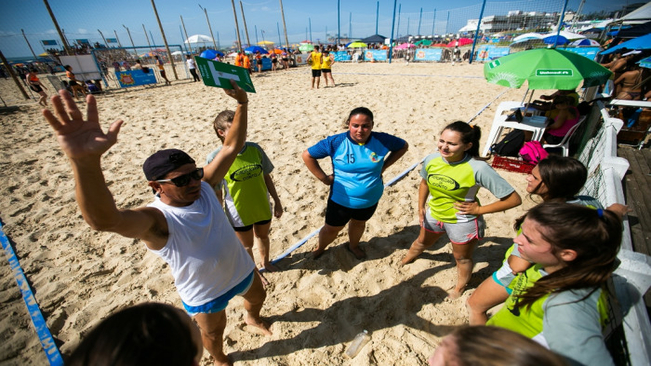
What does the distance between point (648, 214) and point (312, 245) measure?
12.8ft

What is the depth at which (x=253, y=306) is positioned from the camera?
226 cm

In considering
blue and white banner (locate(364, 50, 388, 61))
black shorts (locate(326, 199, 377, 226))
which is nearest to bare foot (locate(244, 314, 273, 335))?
black shorts (locate(326, 199, 377, 226))

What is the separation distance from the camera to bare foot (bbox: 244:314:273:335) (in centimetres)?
239

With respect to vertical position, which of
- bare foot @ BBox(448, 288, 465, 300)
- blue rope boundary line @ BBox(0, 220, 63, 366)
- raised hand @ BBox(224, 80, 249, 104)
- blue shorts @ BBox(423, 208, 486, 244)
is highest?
raised hand @ BBox(224, 80, 249, 104)

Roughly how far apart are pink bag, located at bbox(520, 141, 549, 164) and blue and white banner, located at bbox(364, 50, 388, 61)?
24701 millimetres

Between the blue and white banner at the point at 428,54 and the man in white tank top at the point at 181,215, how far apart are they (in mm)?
27407

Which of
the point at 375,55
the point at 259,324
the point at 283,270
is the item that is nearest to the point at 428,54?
the point at 375,55

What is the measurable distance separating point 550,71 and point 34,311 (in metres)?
7.15

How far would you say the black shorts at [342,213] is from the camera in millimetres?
2701

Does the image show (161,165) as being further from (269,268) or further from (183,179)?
(269,268)

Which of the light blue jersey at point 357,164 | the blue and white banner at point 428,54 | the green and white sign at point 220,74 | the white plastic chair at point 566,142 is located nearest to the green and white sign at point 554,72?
the white plastic chair at point 566,142

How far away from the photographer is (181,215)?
1.44 metres

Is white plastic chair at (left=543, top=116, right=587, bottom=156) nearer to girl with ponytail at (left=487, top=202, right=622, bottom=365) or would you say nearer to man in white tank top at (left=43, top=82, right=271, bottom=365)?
girl with ponytail at (left=487, top=202, right=622, bottom=365)

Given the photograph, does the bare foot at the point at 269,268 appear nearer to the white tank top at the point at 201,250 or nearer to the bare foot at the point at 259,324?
the bare foot at the point at 259,324
